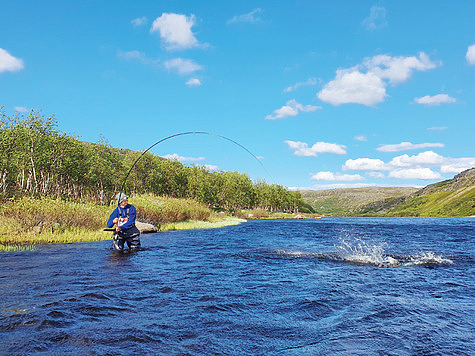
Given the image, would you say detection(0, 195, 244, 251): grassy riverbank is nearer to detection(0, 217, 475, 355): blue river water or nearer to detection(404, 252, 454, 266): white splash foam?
detection(0, 217, 475, 355): blue river water

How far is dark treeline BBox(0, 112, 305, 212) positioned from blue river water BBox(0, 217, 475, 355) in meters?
19.4

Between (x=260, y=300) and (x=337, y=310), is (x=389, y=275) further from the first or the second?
(x=260, y=300)

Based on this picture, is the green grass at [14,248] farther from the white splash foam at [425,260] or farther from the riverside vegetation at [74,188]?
the white splash foam at [425,260]

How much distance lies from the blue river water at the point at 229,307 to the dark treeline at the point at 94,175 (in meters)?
19.4

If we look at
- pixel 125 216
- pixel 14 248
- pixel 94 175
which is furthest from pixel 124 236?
pixel 94 175

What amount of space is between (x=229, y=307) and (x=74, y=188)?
6557cm

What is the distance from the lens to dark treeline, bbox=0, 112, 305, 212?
130 feet

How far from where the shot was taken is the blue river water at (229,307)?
19.1 feet

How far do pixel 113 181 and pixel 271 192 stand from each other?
266 ft

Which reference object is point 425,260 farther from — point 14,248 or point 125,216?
point 14,248

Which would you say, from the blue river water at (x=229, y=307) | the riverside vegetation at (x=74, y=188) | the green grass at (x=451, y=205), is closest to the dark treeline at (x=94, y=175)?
the riverside vegetation at (x=74, y=188)

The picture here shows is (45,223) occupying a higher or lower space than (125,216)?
lower

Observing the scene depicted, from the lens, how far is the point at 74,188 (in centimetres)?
6494

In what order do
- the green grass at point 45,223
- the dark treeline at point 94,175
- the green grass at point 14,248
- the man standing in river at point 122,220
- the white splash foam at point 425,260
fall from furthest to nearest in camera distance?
1. the dark treeline at point 94,175
2. the green grass at point 45,223
3. the man standing in river at point 122,220
4. the green grass at point 14,248
5. the white splash foam at point 425,260
